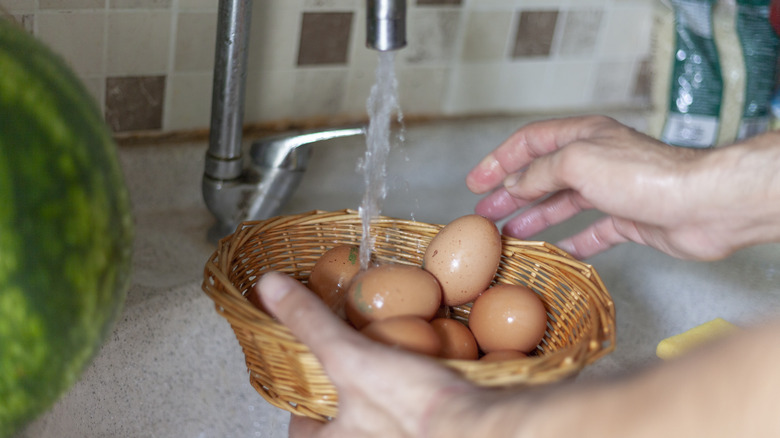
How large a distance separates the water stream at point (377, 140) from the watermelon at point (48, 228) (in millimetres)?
277

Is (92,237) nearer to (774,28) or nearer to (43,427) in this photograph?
(43,427)

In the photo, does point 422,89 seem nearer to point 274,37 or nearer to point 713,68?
point 274,37

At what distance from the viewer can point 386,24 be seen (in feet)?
1.82

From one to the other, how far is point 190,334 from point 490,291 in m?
0.27

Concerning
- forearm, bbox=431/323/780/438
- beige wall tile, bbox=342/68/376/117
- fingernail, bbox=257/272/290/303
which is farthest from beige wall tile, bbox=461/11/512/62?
forearm, bbox=431/323/780/438

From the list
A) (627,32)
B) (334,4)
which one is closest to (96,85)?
(334,4)

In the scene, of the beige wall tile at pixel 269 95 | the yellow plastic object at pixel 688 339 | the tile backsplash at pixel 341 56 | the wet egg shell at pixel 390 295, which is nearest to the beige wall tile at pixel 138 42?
the tile backsplash at pixel 341 56

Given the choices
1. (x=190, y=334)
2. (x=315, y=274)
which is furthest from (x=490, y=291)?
(x=190, y=334)

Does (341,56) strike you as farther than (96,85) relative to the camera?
Yes

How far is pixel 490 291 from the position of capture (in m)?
0.61

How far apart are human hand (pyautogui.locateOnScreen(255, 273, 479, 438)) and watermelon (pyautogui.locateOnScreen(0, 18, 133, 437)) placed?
122 millimetres

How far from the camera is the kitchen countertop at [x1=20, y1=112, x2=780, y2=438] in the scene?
0.62 m

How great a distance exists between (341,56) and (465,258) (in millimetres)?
372

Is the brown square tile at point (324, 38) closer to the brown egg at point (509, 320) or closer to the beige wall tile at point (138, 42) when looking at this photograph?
the beige wall tile at point (138, 42)
